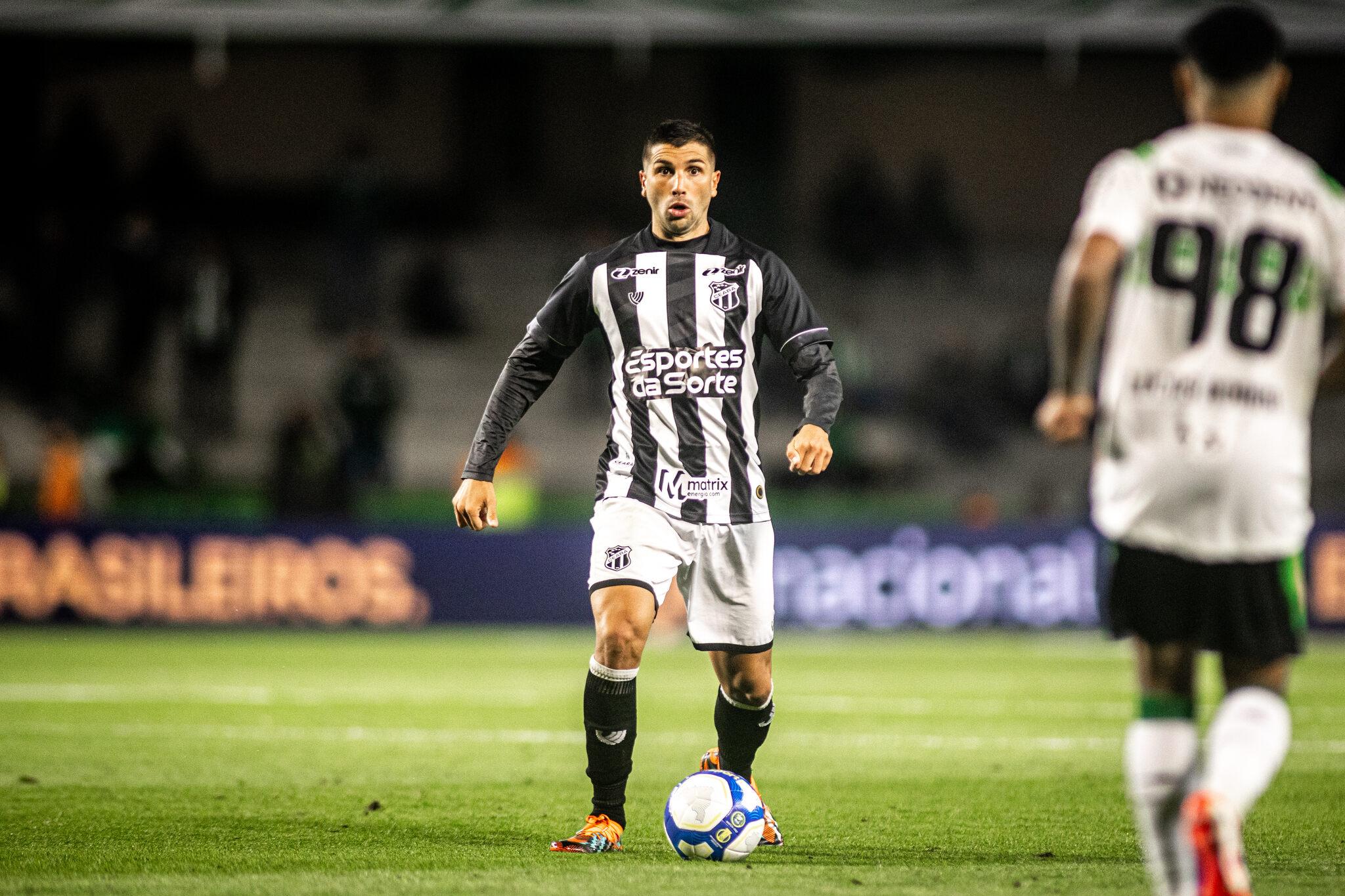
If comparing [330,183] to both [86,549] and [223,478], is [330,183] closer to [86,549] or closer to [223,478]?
[223,478]

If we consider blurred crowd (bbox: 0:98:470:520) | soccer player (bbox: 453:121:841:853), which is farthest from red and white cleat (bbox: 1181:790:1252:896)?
blurred crowd (bbox: 0:98:470:520)

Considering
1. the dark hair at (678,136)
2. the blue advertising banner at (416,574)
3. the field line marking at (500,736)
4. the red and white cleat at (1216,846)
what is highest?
the dark hair at (678,136)

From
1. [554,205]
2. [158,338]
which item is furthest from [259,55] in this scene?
[158,338]

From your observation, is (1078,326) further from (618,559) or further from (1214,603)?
(618,559)

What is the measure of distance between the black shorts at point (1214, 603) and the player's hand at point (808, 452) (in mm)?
1539

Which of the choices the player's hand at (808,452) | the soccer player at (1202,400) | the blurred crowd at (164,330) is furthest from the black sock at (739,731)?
the blurred crowd at (164,330)

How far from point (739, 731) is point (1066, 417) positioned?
7.59ft

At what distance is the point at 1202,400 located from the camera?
383cm

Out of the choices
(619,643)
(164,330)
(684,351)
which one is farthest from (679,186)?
(164,330)

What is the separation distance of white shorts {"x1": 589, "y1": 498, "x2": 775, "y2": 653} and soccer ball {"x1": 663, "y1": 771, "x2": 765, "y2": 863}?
17.9 inches

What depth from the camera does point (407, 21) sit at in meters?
17.5

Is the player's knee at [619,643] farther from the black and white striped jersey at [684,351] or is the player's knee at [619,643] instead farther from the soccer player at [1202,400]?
the soccer player at [1202,400]

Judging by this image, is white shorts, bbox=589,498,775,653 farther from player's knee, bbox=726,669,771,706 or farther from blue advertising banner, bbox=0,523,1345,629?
blue advertising banner, bbox=0,523,1345,629

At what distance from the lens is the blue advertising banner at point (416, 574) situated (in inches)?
630
